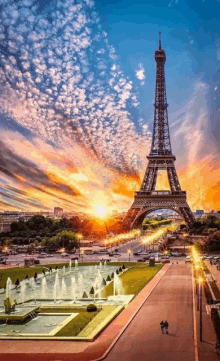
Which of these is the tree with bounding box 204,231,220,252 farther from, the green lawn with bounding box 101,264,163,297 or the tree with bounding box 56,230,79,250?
the tree with bounding box 56,230,79,250

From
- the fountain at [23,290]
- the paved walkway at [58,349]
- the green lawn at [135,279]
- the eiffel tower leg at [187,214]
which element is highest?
the eiffel tower leg at [187,214]

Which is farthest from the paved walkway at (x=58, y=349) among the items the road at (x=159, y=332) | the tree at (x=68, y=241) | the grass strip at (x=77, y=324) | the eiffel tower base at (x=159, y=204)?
the eiffel tower base at (x=159, y=204)

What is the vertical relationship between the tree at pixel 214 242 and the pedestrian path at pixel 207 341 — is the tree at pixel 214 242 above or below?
above

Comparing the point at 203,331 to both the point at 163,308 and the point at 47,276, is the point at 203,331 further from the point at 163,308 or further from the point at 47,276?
the point at 47,276

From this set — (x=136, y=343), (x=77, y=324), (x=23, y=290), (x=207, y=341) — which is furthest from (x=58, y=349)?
(x=23, y=290)

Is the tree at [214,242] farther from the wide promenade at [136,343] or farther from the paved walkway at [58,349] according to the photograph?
the paved walkway at [58,349]

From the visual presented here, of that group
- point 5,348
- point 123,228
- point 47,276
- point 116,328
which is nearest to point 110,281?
point 47,276
